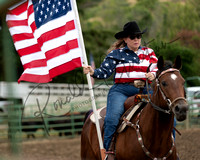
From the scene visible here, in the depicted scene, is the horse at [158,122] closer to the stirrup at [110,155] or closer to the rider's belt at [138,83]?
the stirrup at [110,155]

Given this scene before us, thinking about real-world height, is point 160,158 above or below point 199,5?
below

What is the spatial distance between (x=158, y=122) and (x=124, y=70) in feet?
2.94

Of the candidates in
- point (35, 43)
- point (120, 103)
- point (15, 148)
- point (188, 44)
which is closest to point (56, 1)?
point (35, 43)

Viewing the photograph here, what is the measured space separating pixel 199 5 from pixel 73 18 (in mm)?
7450

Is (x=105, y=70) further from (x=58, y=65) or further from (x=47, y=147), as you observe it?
(x=47, y=147)

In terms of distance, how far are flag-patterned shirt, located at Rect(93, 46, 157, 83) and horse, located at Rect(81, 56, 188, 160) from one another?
524mm

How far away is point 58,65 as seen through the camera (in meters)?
4.52

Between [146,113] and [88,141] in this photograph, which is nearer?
[146,113]

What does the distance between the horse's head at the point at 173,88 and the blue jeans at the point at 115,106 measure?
80 cm

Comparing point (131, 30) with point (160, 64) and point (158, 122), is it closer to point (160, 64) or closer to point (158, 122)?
point (160, 64)

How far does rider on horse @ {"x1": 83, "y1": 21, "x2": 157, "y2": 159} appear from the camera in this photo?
4230 millimetres

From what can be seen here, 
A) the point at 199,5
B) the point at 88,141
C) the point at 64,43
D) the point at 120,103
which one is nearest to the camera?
the point at 120,103

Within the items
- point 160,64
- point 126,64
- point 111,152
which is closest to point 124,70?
point 126,64

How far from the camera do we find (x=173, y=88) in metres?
3.32
